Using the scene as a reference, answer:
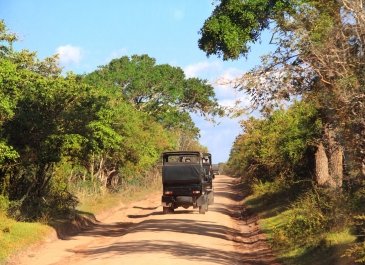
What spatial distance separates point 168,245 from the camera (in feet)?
58.1

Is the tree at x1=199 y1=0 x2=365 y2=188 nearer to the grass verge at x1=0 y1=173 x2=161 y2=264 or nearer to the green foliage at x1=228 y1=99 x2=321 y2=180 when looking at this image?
the green foliage at x1=228 y1=99 x2=321 y2=180

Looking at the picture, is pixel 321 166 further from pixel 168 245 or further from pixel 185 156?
pixel 185 156

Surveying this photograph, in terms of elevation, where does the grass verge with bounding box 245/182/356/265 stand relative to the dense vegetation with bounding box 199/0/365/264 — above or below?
below

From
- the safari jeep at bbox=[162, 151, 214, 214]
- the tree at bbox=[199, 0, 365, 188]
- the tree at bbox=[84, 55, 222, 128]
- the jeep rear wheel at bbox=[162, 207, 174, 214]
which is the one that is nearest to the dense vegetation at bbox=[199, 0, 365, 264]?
the tree at bbox=[199, 0, 365, 188]

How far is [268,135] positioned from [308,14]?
25495mm

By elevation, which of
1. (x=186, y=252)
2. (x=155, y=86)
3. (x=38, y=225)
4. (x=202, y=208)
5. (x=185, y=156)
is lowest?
(x=186, y=252)

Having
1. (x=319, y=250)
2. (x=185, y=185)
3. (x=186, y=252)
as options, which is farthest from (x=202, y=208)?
(x=319, y=250)

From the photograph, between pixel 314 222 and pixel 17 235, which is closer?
pixel 314 222

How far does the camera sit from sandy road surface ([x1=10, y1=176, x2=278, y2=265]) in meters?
15.3

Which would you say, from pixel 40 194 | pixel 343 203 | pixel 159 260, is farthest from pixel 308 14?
pixel 40 194

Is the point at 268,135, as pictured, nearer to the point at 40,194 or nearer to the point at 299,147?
the point at 299,147

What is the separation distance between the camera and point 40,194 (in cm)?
2603

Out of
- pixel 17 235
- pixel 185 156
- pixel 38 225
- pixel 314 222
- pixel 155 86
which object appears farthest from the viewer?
pixel 155 86

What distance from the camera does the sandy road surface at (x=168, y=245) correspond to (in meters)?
15.3
